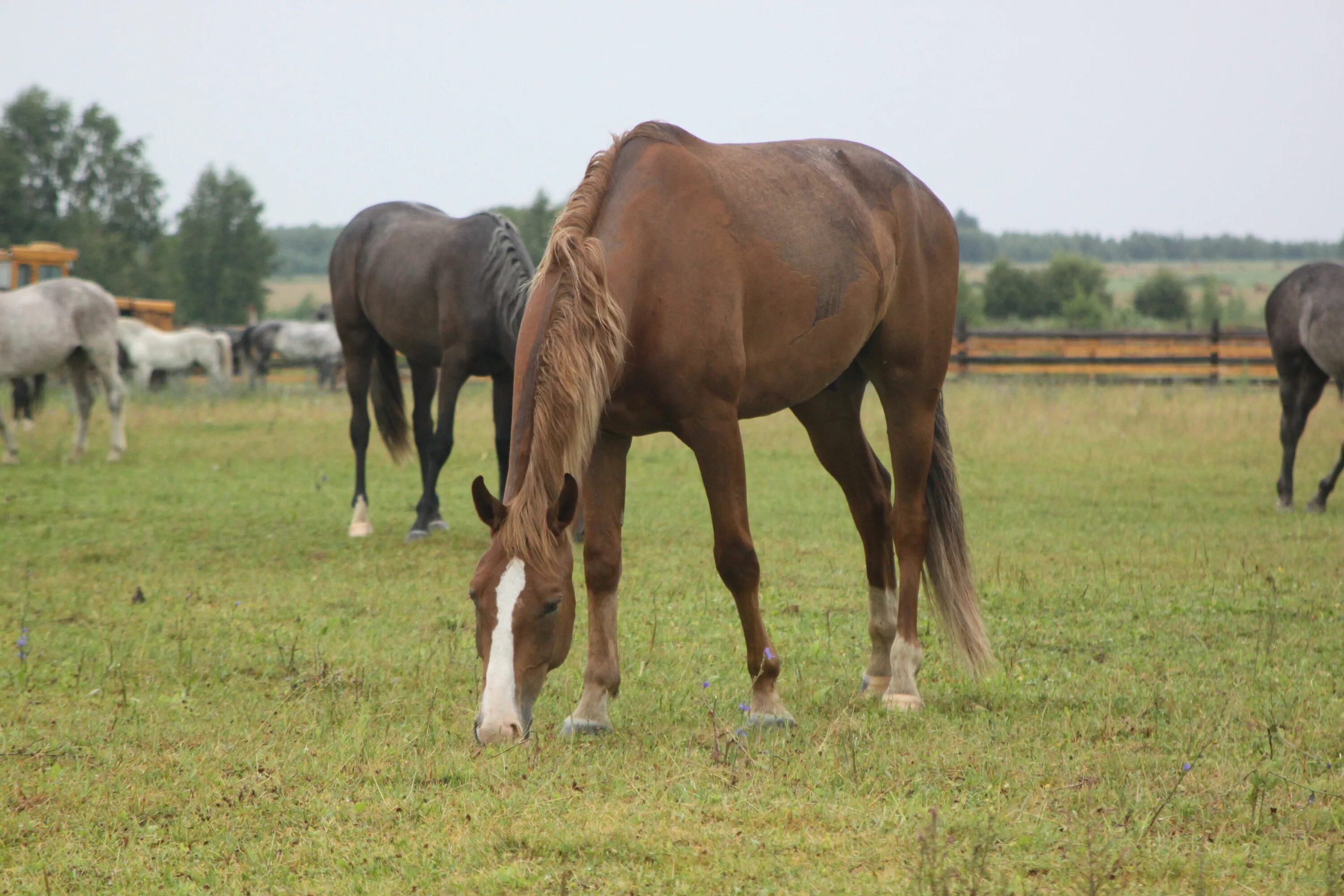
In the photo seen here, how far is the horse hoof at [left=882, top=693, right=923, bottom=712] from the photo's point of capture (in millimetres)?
4359

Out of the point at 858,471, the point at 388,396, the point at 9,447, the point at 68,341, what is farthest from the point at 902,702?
the point at 9,447

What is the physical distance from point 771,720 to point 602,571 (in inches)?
30.5

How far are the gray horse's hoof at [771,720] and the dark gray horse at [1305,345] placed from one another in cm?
739

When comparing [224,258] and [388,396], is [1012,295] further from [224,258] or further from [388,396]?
[388,396]

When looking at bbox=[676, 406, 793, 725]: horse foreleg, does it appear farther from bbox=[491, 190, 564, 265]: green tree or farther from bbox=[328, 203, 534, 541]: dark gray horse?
bbox=[491, 190, 564, 265]: green tree

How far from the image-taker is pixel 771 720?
406cm

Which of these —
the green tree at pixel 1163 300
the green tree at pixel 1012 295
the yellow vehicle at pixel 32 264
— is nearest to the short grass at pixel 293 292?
the green tree at pixel 1012 295

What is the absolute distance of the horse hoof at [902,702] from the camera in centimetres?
436

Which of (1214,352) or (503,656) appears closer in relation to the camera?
(503,656)

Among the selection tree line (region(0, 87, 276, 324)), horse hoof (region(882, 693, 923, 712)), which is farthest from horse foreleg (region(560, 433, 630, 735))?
tree line (region(0, 87, 276, 324))

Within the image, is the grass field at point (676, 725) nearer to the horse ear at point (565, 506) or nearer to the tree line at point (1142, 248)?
the horse ear at point (565, 506)

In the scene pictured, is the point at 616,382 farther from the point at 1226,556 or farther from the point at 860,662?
the point at 1226,556

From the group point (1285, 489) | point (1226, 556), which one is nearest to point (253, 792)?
point (1226, 556)

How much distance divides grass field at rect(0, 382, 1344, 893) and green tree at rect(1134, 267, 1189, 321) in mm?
45248
